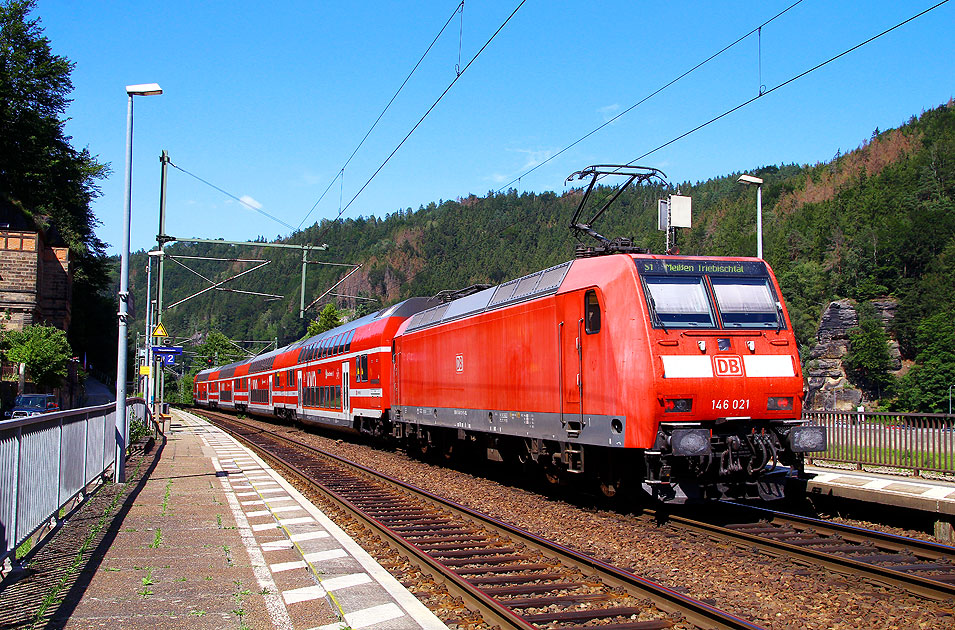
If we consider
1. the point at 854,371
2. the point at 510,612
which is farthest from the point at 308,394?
the point at 854,371

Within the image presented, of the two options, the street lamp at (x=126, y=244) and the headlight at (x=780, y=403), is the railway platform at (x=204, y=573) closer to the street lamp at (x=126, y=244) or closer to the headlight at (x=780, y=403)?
the street lamp at (x=126, y=244)

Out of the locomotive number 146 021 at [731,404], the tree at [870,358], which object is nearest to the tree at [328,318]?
the locomotive number 146 021 at [731,404]

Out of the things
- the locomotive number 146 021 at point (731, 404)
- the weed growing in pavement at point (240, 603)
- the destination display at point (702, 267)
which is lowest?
the weed growing in pavement at point (240, 603)

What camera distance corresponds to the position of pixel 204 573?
766 centimetres

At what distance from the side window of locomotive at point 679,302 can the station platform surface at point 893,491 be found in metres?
3.06

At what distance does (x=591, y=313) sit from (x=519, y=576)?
4303 millimetres

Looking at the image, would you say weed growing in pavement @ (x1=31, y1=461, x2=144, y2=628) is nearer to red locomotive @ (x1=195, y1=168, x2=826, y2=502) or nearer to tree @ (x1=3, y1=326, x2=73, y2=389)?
red locomotive @ (x1=195, y1=168, x2=826, y2=502)

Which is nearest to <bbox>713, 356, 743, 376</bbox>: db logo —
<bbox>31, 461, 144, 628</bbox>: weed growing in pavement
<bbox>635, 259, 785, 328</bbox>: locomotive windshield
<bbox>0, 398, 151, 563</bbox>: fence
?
<bbox>635, 259, 785, 328</bbox>: locomotive windshield

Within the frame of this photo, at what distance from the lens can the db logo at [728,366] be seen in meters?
9.88

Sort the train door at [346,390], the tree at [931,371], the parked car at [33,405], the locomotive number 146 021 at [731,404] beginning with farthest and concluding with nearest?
the tree at [931,371]
the parked car at [33,405]
the train door at [346,390]
the locomotive number 146 021 at [731,404]

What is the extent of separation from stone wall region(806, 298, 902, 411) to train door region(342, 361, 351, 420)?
9545 cm

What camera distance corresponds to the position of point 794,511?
11.7 meters

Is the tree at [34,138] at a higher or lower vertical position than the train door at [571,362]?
higher

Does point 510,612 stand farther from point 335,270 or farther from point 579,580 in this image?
point 335,270
